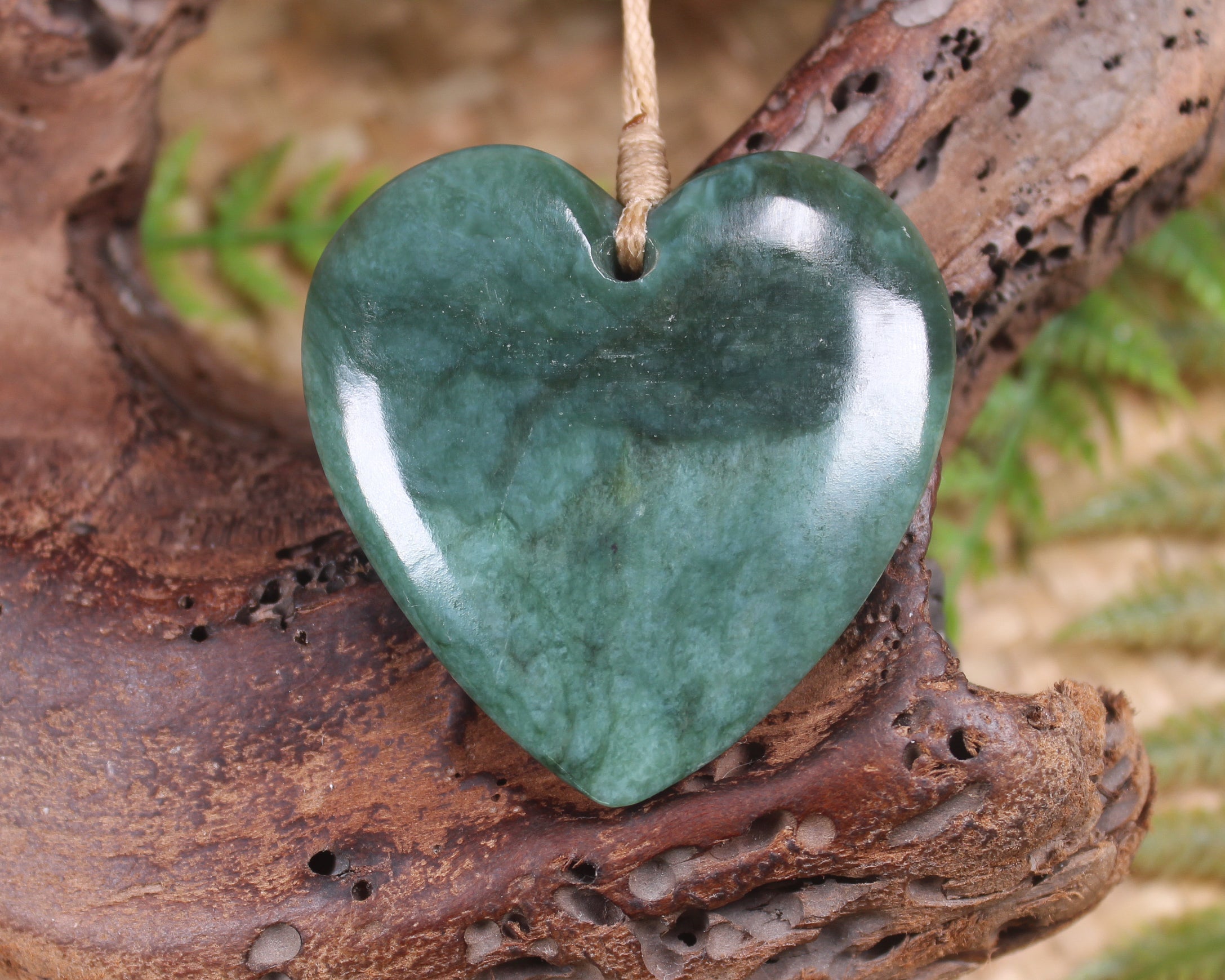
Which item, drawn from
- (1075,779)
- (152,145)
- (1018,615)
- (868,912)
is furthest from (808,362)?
(1018,615)

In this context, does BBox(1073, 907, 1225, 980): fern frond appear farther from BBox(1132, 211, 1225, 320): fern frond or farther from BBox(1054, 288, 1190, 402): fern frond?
BBox(1132, 211, 1225, 320): fern frond

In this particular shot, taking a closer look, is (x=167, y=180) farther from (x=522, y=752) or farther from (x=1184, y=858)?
(x=1184, y=858)

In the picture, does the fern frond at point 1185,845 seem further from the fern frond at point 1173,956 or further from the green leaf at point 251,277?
the green leaf at point 251,277

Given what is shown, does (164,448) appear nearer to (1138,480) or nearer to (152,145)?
(152,145)

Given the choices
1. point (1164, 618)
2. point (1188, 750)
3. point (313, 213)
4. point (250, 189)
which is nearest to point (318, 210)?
point (313, 213)

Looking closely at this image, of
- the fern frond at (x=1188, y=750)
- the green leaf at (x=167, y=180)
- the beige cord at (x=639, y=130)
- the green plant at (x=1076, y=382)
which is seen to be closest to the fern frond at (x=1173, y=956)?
the fern frond at (x=1188, y=750)

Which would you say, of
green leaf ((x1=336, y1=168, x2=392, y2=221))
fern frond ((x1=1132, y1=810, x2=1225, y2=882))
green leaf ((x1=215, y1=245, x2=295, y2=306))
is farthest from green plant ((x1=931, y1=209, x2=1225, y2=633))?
green leaf ((x1=215, y1=245, x2=295, y2=306))

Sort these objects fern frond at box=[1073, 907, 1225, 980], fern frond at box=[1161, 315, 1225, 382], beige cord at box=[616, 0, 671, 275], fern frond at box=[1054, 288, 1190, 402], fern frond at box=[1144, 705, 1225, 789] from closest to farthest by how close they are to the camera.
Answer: beige cord at box=[616, 0, 671, 275], fern frond at box=[1073, 907, 1225, 980], fern frond at box=[1144, 705, 1225, 789], fern frond at box=[1054, 288, 1190, 402], fern frond at box=[1161, 315, 1225, 382]
